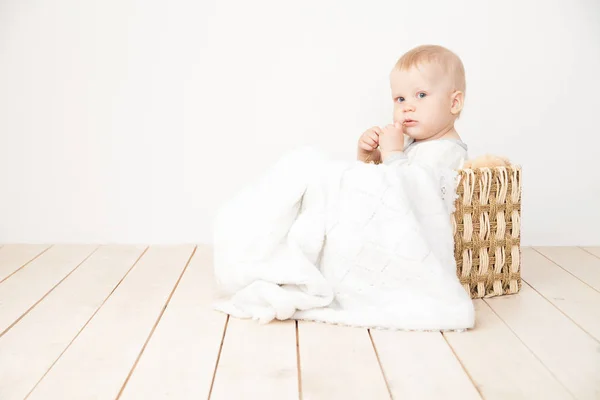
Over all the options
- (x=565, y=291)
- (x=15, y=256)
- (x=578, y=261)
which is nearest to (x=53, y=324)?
(x=15, y=256)

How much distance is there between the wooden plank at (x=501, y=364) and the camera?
1165mm

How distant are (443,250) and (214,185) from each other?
0.96 metres

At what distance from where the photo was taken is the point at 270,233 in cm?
160

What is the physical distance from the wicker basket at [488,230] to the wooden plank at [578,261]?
27cm

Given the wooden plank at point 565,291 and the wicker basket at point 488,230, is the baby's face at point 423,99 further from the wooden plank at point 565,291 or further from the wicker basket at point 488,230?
the wooden plank at point 565,291

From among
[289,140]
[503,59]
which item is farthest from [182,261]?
[503,59]

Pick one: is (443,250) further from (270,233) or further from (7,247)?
(7,247)

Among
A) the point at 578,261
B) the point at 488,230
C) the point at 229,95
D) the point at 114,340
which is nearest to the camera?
the point at 114,340

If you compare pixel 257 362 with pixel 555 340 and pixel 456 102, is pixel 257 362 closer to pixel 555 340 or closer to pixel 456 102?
pixel 555 340

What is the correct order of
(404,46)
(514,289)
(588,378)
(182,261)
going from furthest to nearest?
(404,46), (182,261), (514,289), (588,378)

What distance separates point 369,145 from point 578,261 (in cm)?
74

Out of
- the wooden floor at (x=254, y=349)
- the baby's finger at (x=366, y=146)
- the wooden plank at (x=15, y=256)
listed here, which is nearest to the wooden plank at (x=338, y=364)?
the wooden floor at (x=254, y=349)

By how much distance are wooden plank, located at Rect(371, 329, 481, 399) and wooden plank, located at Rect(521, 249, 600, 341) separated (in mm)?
354

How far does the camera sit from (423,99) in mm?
1825
